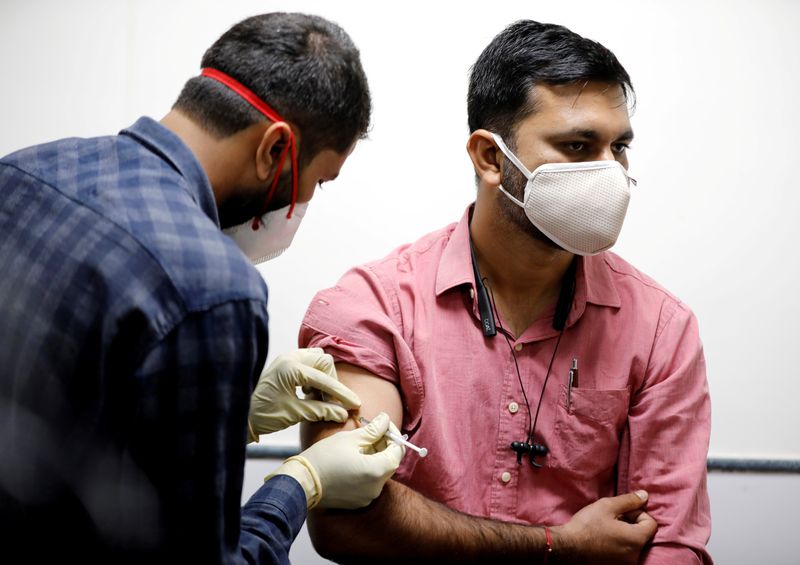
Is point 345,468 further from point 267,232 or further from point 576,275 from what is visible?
point 576,275

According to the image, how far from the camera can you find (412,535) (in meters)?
1.54

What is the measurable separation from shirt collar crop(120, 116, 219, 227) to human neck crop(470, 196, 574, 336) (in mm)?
841

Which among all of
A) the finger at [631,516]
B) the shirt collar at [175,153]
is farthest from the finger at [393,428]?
the shirt collar at [175,153]

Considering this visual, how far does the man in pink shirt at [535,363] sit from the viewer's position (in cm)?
159

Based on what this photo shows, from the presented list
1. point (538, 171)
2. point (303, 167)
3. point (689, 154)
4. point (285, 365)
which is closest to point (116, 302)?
point (303, 167)

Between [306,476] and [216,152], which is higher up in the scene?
[216,152]

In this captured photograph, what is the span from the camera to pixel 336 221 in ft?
7.27

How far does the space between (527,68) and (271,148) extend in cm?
82

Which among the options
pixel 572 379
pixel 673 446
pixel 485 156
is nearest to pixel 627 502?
pixel 673 446

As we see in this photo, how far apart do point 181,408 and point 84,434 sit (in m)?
0.13

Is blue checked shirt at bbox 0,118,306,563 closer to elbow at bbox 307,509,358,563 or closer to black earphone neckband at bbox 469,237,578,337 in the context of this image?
elbow at bbox 307,509,358,563

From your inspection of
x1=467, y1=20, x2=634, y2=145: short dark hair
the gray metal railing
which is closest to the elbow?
the gray metal railing

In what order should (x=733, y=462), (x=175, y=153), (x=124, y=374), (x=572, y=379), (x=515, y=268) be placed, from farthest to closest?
(x=733, y=462) < (x=515, y=268) < (x=572, y=379) < (x=175, y=153) < (x=124, y=374)

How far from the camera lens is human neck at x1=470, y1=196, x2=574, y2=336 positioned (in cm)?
179
